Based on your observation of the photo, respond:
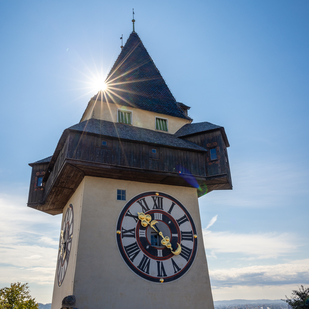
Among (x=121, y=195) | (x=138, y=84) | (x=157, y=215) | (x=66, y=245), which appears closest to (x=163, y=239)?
(x=157, y=215)

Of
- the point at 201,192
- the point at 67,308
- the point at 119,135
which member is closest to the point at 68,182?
the point at 119,135

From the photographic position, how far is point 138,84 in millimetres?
17312

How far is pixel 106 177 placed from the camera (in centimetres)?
1274

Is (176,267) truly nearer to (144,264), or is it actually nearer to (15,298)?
(144,264)

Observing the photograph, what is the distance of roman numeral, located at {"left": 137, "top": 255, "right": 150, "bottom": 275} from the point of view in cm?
1164

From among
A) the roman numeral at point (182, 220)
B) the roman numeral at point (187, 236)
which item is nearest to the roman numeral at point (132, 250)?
the roman numeral at point (187, 236)

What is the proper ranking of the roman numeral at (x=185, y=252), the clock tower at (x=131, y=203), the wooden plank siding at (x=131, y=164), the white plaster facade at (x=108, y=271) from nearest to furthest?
the white plaster facade at (x=108, y=271)
the clock tower at (x=131, y=203)
the wooden plank siding at (x=131, y=164)
the roman numeral at (x=185, y=252)

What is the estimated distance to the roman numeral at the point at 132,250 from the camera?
11.7 meters

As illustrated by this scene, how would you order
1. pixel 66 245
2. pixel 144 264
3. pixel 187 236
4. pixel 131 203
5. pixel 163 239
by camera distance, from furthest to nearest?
pixel 66 245
pixel 187 236
pixel 131 203
pixel 163 239
pixel 144 264

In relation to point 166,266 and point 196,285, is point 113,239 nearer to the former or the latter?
point 166,266

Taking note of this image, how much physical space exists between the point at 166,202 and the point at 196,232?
71.1 inches

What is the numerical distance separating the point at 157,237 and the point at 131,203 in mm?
1743

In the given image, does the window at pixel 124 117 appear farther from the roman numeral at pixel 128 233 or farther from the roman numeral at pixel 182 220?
the roman numeral at pixel 128 233

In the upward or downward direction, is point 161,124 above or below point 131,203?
above
